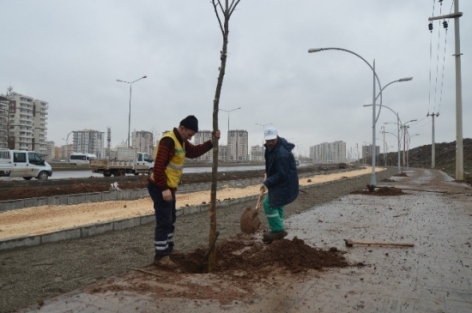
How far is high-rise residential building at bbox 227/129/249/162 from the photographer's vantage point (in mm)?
118188

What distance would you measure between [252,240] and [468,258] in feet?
10.8

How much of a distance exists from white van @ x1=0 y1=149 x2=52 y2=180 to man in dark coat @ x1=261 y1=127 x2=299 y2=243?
20813mm

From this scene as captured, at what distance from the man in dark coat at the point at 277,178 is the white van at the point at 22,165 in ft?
68.3

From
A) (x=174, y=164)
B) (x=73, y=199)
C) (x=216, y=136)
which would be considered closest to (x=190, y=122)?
(x=216, y=136)

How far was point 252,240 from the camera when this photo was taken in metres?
6.81

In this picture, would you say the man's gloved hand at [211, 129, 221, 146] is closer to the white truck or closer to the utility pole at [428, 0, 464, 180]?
the white truck

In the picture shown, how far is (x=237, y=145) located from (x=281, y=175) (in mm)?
112862

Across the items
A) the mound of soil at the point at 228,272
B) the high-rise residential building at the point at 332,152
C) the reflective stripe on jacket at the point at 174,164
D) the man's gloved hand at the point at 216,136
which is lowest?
the mound of soil at the point at 228,272

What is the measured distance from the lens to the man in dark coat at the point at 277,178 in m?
5.86

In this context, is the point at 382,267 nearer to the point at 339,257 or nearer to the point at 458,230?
the point at 339,257

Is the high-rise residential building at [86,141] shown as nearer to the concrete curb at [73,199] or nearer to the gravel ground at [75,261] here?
the concrete curb at [73,199]

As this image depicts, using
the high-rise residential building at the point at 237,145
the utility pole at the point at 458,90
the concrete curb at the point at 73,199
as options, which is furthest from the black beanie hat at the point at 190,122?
the high-rise residential building at the point at 237,145

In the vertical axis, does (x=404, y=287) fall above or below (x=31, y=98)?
below

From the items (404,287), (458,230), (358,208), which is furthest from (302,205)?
(404,287)
